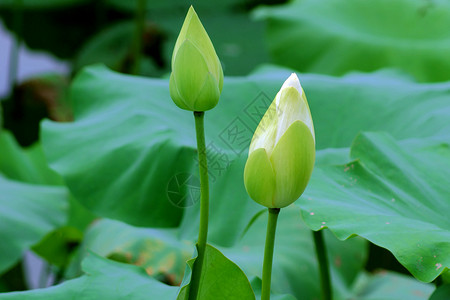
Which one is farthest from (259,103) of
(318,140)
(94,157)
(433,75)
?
(433,75)

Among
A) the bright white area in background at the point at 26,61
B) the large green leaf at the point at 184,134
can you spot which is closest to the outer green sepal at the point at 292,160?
the large green leaf at the point at 184,134

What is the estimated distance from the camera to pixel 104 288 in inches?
21.8

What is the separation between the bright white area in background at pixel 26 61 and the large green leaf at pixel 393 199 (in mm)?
1911

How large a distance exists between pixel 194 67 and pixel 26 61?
2.17 metres

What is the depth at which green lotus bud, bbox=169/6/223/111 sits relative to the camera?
444mm

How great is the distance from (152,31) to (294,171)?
6.23 feet

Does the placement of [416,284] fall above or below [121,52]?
below

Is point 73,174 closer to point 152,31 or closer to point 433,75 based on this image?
point 433,75

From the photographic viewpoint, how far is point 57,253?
117 cm

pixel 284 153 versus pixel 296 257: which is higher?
pixel 284 153

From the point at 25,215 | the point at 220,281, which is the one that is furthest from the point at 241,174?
the point at 25,215

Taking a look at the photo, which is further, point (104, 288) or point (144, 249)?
point (144, 249)

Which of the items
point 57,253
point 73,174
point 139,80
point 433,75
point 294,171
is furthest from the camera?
point 433,75

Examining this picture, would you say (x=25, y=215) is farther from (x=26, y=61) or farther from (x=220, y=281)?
(x=26, y=61)
